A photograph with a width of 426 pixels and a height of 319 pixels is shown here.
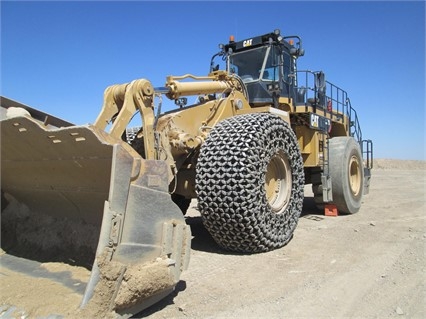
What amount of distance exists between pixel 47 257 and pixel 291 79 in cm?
492

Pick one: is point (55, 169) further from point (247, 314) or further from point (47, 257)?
point (247, 314)

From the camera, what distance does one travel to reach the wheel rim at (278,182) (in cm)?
505

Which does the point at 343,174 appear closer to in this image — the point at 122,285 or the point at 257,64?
the point at 257,64

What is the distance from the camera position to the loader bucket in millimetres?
2764

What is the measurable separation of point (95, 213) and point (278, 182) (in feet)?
8.09

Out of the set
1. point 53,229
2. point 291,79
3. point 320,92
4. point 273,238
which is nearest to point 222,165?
point 273,238

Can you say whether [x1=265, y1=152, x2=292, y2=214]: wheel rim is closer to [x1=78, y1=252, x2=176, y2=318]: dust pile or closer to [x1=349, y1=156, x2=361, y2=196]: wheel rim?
[x1=78, y1=252, x2=176, y2=318]: dust pile

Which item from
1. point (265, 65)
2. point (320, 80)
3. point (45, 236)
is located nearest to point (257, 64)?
point (265, 65)

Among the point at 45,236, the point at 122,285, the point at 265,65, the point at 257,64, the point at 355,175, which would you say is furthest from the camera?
the point at 355,175

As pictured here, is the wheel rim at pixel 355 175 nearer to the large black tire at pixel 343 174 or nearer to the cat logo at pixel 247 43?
the large black tire at pixel 343 174

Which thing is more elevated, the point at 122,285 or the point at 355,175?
Answer: the point at 355,175

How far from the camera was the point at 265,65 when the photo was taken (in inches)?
267

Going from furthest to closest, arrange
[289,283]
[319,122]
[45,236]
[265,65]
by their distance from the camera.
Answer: [319,122] → [265,65] → [45,236] → [289,283]

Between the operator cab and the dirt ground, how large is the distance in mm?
2425
